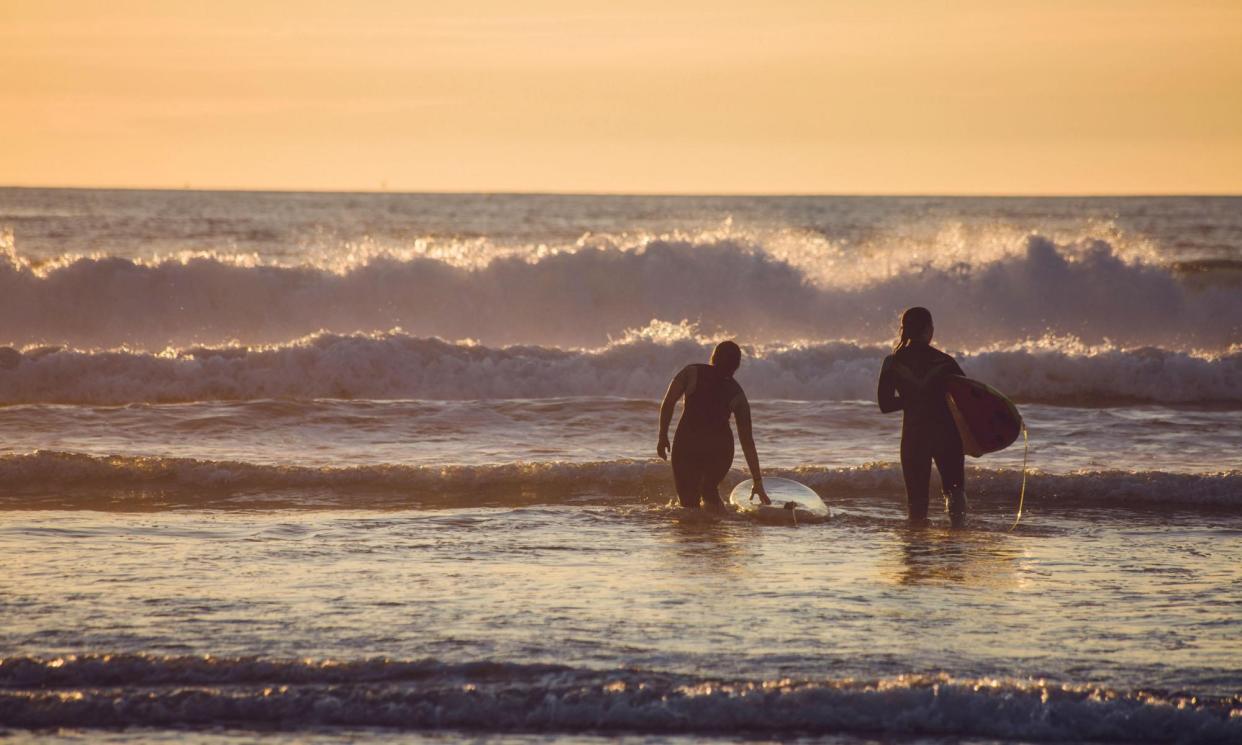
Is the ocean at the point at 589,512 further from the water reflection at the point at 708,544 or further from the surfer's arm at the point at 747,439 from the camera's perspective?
the surfer's arm at the point at 747,439

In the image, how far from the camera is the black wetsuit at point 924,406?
10.0 meters

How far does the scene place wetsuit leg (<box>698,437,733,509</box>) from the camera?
10.8 m

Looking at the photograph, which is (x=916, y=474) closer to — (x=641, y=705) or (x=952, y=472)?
(x=952, y=472)

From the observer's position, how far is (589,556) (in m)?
9.23

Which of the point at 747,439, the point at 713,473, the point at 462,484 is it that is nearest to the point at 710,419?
the point at 747,439

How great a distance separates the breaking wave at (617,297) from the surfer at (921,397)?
16.3m

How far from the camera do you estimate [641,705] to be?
20.4ft

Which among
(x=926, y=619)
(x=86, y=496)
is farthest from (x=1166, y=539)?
(x=86, y=496)

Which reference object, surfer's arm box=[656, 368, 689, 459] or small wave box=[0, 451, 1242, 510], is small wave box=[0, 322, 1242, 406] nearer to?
small wave box=[0, 451, 1242, 510]

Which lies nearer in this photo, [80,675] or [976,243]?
[80,675]

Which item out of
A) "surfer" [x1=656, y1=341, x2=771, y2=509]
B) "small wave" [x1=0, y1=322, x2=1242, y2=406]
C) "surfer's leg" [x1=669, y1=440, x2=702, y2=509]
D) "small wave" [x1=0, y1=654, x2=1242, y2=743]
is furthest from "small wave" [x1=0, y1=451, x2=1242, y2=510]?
"small wave" [x1=0, y1=322, x2=1242, y2=406]

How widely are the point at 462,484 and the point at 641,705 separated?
667 cm

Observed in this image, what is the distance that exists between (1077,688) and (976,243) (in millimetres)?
23535

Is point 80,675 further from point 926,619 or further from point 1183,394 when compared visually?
point 1183,394
